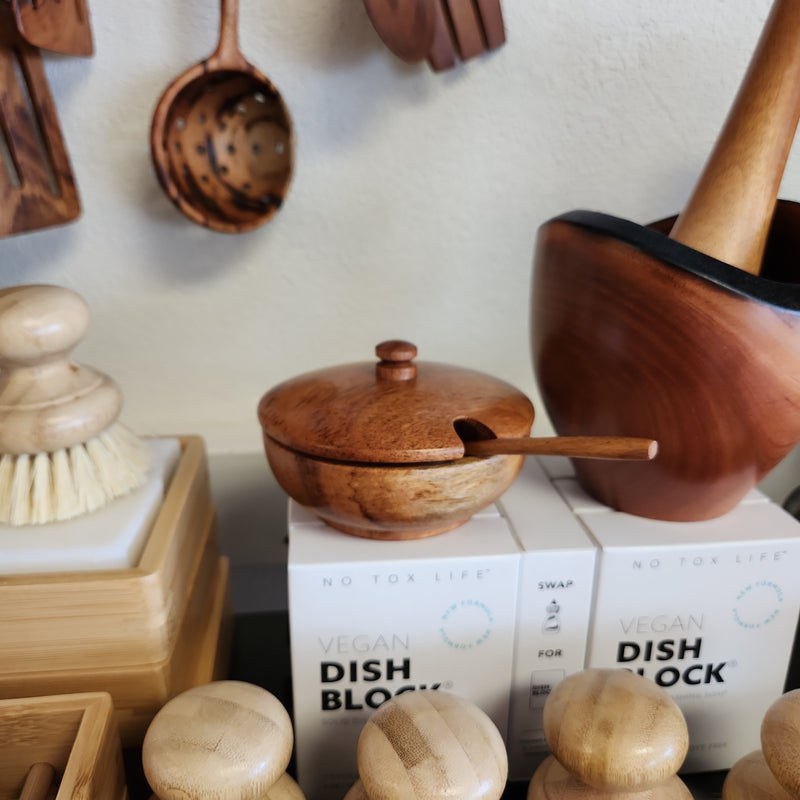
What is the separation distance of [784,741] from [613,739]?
0.09 m

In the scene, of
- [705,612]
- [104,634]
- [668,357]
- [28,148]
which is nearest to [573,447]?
[668,357]

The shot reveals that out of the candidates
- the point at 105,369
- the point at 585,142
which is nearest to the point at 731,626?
the point at 585,142

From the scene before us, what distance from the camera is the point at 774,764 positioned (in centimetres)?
39

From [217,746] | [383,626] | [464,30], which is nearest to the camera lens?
[217,746]

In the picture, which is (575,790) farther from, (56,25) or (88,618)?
(56,25)

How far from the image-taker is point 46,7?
514 millimetres

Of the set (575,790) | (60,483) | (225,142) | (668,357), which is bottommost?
(575,790)

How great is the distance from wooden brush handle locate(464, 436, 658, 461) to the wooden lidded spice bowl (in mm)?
12

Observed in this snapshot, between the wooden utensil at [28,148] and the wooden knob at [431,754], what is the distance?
1.47 feet

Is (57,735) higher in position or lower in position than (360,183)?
lower

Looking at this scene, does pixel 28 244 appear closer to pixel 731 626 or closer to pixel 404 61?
pixel 404 61

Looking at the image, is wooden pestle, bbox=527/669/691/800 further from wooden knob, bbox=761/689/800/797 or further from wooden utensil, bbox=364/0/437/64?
wooden utensil, bbox=364/0/437/64

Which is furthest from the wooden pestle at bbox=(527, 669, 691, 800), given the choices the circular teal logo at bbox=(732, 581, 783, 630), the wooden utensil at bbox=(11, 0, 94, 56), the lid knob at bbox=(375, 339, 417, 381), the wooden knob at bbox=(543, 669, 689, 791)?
the wooden utensil at bbox=(11, 0, 94, 56)

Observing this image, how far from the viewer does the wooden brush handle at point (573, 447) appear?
0.38 m
